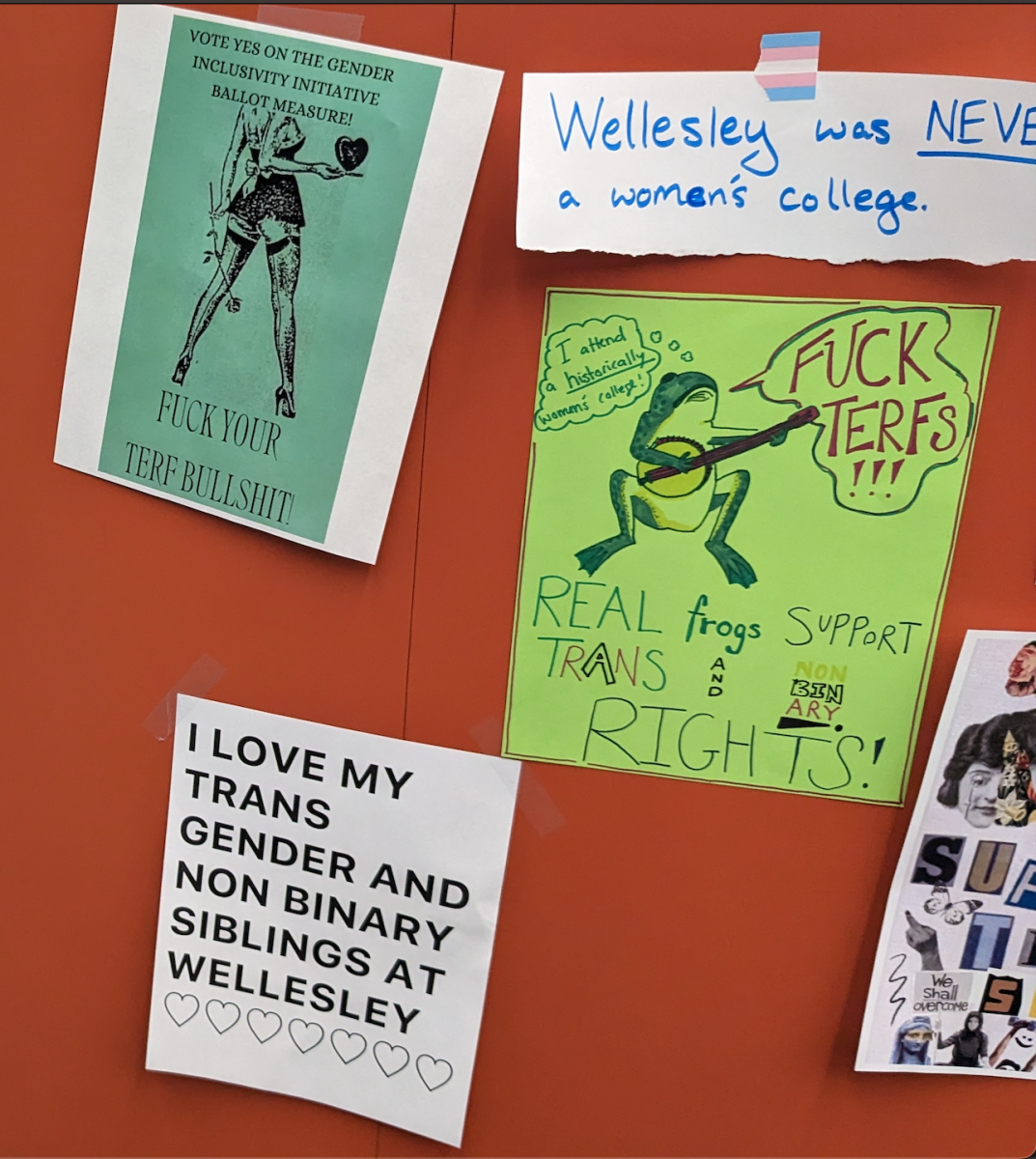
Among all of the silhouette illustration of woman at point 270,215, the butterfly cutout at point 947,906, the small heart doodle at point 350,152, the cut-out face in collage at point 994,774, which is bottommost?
the butterfly cutout at point 947,906

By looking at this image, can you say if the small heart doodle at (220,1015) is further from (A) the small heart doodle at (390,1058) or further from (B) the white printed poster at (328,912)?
(A) the small heart doodle at (390,1058)

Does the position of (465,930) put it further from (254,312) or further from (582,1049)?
(254,312)

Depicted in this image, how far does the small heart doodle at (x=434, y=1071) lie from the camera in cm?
67

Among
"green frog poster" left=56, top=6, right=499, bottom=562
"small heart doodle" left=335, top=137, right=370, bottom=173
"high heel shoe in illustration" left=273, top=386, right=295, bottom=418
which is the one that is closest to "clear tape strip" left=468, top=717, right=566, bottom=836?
"green frog poster" left=56, top=6, right=499, bottom=562

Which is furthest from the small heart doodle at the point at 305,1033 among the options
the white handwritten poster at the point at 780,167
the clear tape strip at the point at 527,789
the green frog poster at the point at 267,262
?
the white handwritten poster at the point at 780,167

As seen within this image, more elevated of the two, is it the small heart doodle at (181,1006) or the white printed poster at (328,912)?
the white printed poster at (328,912)

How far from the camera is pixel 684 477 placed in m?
0.58

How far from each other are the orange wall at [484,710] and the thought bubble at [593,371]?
0.07 ft

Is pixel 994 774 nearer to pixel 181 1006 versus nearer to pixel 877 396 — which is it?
pixel 877 396

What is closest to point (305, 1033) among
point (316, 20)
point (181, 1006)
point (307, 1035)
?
point (307, 1035)

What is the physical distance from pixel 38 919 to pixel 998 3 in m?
0.93

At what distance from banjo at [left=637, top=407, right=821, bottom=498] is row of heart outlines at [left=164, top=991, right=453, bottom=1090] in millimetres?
460

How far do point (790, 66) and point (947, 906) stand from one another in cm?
56

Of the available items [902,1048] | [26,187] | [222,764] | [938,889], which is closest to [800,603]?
[938,889]
